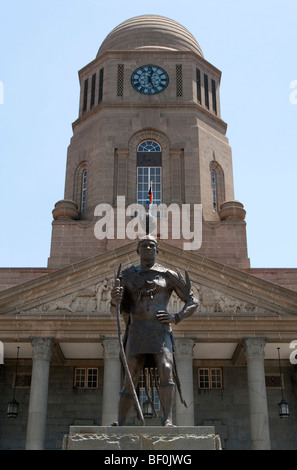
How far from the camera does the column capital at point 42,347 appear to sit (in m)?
24.0

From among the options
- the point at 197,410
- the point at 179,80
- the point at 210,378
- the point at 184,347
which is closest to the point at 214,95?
the point at 179,80

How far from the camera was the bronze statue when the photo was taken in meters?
8.55

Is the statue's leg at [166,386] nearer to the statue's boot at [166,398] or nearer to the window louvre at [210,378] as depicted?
the statue's boot at [166,398]

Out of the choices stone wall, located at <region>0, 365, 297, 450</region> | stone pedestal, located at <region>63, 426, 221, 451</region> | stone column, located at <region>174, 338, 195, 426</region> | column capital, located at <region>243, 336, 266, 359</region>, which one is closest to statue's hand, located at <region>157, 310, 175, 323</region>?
stone pedestal, located at <region>63, 426, 221, 451</region>

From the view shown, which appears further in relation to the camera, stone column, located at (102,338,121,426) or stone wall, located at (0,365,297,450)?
stone wall, located at (0,365,297,450)

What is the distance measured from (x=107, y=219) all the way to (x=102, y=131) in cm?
640

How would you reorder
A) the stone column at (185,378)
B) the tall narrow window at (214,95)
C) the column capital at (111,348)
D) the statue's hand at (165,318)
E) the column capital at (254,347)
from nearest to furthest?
1. the statue's hand at (165,318)
2. the stone column at (185,378)
3. the column capital at (111,348)
4. the column capital at (254,347)
5. the tall narrow window at (214,95)

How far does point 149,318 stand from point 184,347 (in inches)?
607

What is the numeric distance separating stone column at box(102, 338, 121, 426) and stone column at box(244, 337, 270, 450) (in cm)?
505

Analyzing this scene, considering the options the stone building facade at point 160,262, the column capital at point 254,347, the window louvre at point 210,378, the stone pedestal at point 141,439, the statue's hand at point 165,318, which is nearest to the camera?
the stone pedestal at point 141,439

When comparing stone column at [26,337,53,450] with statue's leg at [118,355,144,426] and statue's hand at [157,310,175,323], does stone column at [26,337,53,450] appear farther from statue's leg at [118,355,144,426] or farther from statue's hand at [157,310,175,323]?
statue's hand at [157,310,175,323]

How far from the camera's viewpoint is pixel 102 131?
36.8 metres

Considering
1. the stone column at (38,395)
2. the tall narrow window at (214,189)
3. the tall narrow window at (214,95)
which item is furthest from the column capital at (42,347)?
the tall narrow window at (214,95)

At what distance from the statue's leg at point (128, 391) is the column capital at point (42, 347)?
15829mm
